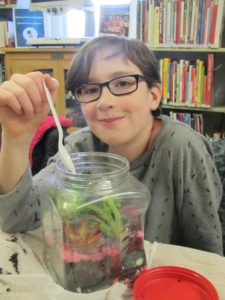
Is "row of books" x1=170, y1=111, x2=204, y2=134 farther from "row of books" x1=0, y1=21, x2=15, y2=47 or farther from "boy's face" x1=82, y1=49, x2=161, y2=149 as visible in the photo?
"row of books" x1=0, y1=21, x2=15, y2=47

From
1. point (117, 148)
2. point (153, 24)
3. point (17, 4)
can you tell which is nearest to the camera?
point (117, 148)

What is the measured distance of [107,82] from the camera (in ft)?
2.74

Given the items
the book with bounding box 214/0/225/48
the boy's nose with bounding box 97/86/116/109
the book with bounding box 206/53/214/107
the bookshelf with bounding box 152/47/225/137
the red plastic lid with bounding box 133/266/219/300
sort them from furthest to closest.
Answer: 1. the bookshelf with bounding box 152/47/225/137
2. the book with bounding box 206/53/214/107
3. the book with bounding box 214/0/225/48
4. the boy's nose with bounding box 97/86/116/109
5. the red plastic lid with bounding box 133/266/219/300

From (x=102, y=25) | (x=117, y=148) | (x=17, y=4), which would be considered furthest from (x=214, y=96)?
(x=17, y=4)

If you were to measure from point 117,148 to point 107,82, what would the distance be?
21 centimetres

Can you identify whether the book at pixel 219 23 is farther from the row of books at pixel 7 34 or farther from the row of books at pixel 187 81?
the row of books at pixel 7 34

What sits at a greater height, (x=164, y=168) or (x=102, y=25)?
(x=102, y=25)

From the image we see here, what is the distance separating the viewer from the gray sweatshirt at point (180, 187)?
2.73 feet

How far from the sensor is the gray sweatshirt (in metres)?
0.83

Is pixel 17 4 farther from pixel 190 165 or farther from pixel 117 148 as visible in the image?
pixel 190 165

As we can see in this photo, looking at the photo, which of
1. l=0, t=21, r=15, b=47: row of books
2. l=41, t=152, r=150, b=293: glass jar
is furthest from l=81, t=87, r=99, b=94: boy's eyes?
l=0, t=21, r=15, b=47: row of books

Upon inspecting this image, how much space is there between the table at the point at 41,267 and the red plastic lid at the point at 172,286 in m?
0.05

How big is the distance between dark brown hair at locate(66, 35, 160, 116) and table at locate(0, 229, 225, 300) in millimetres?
444

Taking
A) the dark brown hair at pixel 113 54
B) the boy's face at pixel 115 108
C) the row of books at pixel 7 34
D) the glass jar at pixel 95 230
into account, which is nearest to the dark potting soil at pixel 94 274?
the glass jar at pixel 95 230
